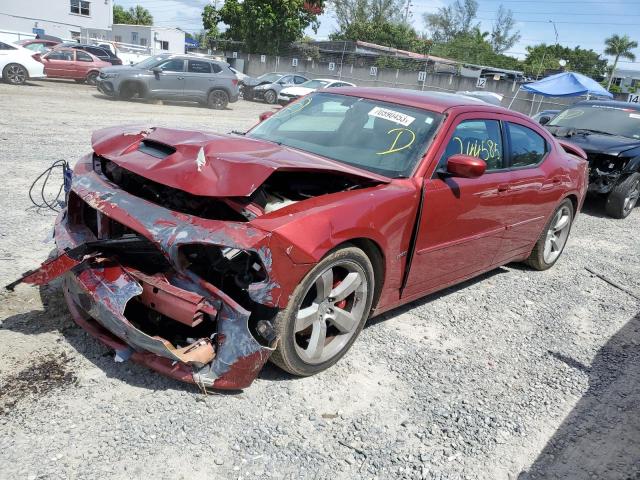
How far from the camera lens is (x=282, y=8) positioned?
36.0 m

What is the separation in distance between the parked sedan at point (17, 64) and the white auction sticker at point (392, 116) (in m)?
17.9

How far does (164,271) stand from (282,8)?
3667 centimetres

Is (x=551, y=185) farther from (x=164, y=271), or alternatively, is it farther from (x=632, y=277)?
(x=164, y=271)

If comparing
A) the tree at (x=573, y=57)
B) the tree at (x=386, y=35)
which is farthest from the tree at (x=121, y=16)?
the tree at (x=573, y=57)

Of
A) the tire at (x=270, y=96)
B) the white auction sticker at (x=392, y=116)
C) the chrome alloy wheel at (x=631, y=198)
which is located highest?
the white auction sticker at (x=392, y=116)

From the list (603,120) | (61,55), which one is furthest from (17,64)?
(603,120)

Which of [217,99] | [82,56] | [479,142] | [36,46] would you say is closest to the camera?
[479,142]

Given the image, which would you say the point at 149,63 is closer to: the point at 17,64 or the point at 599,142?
the point at 17,64

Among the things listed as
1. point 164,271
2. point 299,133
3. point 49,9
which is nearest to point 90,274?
point 164,271

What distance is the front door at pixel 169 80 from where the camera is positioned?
17219mm

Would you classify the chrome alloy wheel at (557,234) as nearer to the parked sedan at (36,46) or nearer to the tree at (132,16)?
the parked sedan at (36,46)

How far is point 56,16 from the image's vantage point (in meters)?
43.9

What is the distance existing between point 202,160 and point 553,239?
413 cm

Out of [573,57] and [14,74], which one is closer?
[14,74]
